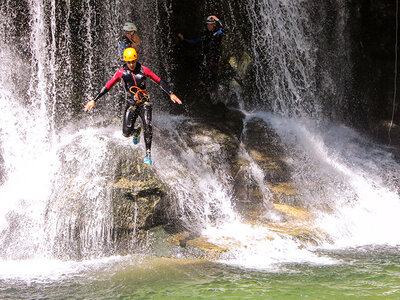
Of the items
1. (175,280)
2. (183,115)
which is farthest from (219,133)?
(175,280)

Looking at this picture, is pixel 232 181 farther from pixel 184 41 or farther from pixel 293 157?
pixel 184 41

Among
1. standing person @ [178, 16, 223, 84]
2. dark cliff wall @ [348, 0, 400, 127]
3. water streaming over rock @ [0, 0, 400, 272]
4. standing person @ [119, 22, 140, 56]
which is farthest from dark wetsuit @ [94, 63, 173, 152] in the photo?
dark cliff wall @ [348, 0, 400, 127]

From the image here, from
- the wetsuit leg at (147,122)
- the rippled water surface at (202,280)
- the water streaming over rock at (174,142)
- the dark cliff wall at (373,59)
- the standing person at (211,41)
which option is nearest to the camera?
the rippled water surface at (202,280)

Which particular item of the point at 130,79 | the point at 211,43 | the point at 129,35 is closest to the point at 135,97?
the point at 130,79

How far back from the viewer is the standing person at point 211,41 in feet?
32.0

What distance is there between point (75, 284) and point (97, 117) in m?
5.24

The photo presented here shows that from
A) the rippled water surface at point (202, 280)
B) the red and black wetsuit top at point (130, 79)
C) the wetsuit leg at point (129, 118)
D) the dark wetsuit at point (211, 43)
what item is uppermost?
the dark wetsuit at point (211, 43)

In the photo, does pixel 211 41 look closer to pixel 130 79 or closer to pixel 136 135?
pixel 130 79

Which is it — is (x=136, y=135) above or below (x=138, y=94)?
below

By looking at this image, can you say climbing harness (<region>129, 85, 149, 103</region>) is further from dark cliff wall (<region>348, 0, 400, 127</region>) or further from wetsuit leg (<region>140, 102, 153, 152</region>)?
dark cliff wall (<region>348, 0, 400, 127</region>)

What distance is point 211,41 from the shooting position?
9.98 metres

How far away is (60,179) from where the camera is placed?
6.74 metres

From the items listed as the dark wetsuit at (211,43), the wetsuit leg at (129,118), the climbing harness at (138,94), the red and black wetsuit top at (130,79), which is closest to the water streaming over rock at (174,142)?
the wetsuit leg at (129,118)

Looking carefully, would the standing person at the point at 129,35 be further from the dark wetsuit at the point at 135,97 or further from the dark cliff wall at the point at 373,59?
the dark cliff wall at the point at 373,59
